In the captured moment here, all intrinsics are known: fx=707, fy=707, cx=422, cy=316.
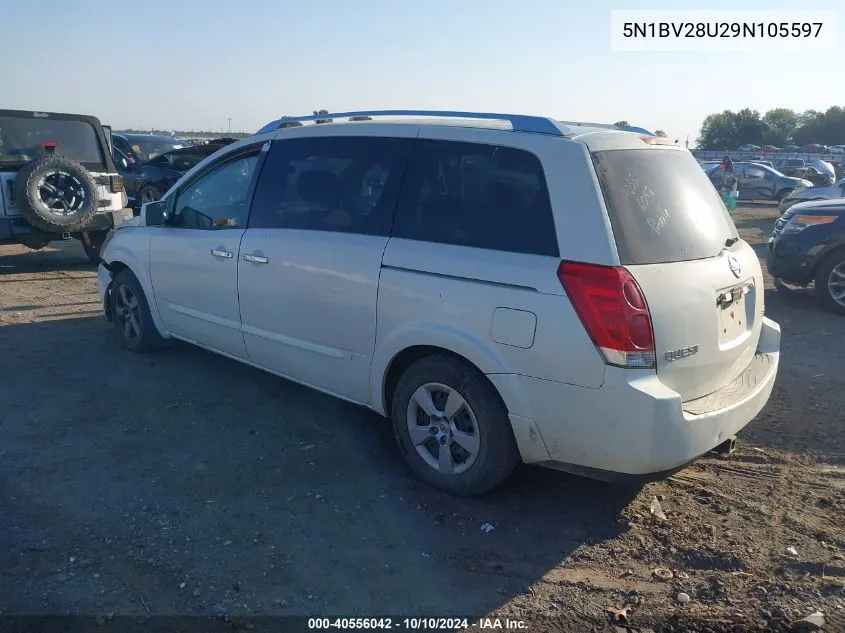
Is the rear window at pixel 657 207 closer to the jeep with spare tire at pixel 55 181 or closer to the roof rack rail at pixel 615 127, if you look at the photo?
the roof rack rail at pixel 615 127

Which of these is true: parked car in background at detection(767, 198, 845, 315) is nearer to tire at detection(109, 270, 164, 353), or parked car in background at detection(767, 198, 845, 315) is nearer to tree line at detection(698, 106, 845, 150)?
tire at detection(109, 270, 164, 353)

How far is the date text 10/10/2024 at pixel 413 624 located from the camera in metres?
2.77

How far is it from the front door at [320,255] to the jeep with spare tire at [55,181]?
5155mm

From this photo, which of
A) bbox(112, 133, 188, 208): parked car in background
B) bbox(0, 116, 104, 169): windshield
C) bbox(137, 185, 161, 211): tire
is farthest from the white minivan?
bbox(112, 133, 188, 208): parked car in background

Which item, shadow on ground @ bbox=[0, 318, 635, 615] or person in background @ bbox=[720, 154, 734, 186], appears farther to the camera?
person in background @ bbox=[720, 154, 734, 186]

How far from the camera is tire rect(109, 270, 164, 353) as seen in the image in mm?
5738

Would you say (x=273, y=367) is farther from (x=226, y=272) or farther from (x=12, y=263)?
(x=12, y=263)

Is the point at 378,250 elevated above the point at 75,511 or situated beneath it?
elevated above

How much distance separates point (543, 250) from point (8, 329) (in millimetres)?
5587

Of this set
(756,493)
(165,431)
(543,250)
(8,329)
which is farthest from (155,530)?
(8,329)

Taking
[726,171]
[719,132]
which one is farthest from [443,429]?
[719,132]

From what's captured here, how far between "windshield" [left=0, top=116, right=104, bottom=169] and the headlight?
29.2 ft

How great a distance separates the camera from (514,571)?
313 cm

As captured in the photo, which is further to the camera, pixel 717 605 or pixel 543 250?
pixel 543 250
